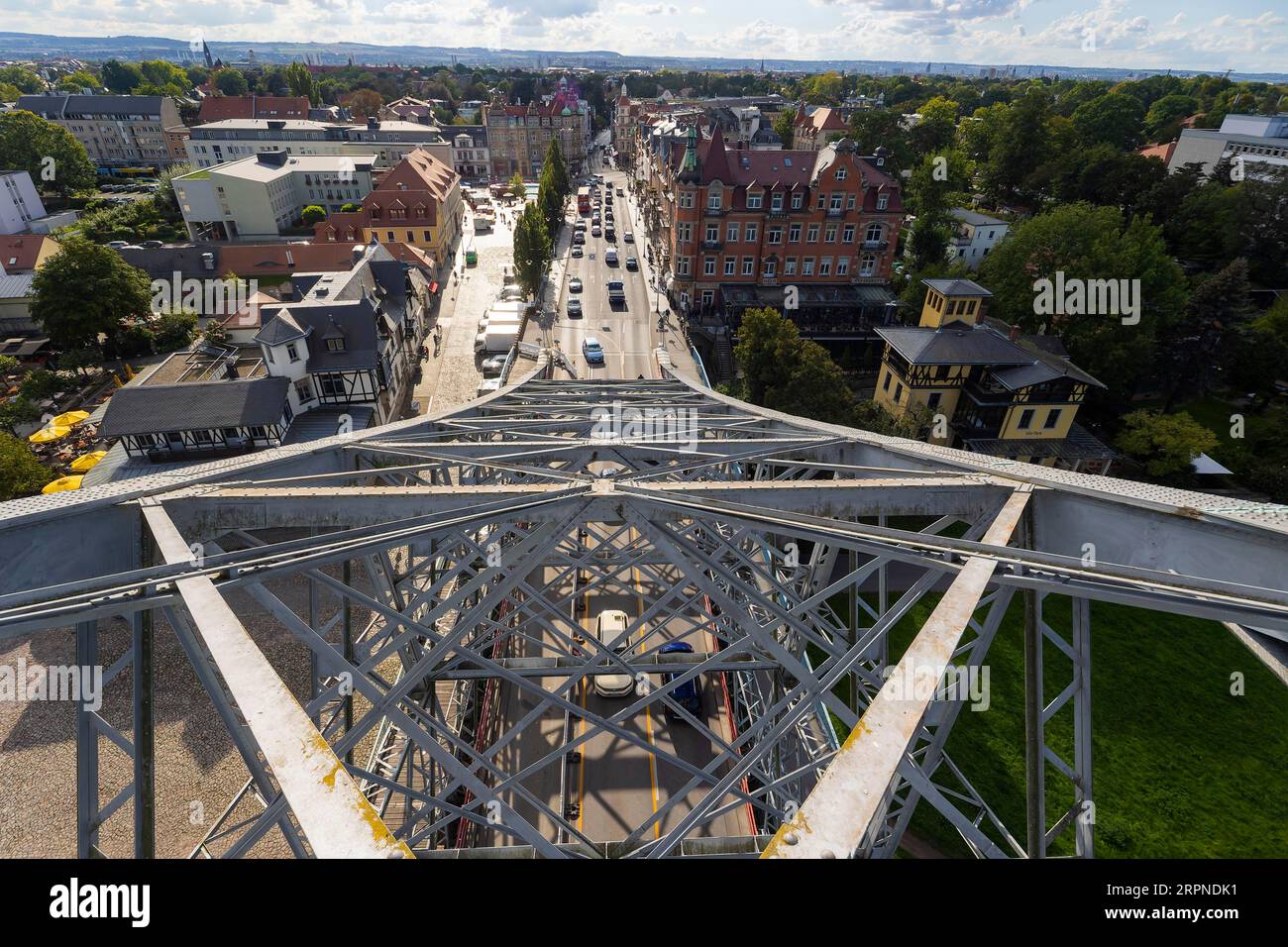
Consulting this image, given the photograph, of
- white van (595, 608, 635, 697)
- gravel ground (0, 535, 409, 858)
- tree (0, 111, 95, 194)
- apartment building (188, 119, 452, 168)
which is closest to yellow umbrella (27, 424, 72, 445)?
gravel ground (0, 535, 409, 858)

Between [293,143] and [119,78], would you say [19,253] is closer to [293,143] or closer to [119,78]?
[293,143]

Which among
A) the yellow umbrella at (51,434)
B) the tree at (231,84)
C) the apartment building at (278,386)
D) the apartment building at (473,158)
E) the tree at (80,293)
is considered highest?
the tree at (231,84)

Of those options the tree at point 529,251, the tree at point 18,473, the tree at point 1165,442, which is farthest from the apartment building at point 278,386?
the tree at point 1165,442

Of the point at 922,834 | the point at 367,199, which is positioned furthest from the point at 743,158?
the point at 922,834

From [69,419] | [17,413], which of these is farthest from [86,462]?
[17,413]

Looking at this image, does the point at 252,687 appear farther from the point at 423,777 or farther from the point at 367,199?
the point at 367,199

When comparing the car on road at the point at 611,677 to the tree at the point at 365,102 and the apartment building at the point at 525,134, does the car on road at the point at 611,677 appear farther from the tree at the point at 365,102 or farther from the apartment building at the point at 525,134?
the tree at the point at 365,102
